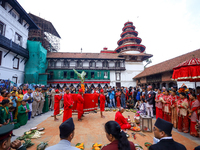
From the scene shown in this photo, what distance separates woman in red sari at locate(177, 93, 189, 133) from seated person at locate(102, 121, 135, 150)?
4478mm

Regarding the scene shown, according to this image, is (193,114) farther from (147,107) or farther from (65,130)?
(65,130)

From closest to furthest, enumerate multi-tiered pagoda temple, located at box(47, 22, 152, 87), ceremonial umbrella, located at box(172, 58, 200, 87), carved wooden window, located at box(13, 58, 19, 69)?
1. ceremonial umbrella, located at box(172, 58, 200, 87)
2. carved wooden window, located at box(13, 58, 19, 69)
3. multi-tiered pagoda temple, located at box(47, 22, 152, 87)

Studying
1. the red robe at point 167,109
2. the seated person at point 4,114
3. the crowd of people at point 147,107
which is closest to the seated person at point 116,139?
the crowd of people at point 147,107

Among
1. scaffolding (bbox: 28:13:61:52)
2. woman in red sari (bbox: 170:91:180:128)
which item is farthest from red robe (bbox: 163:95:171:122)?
scaffolding (bbox: 28:13:61:52)

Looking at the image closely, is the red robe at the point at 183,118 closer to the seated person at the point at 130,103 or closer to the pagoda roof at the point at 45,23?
the seated person at the point at 130,103

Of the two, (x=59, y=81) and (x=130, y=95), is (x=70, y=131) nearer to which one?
(x=130, y=95)

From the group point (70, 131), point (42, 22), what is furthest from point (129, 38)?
point (70, 131)

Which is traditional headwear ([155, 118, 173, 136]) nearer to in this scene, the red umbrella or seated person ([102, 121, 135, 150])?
seated person ([102, 121, 135, 150])

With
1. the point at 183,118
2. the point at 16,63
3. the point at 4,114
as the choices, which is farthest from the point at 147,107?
the point at 16,63

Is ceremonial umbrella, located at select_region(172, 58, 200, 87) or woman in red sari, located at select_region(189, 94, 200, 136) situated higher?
ceremonial umbrella, located at select_region(172, 58, 200, 87)

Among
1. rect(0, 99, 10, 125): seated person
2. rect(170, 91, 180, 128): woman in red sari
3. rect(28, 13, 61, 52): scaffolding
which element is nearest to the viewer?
rect(0, 99, 10, 125): seated person

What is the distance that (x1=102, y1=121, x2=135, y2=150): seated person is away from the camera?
157 centimetres

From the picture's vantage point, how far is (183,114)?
4.74m

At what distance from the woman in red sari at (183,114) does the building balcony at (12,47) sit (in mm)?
17719
